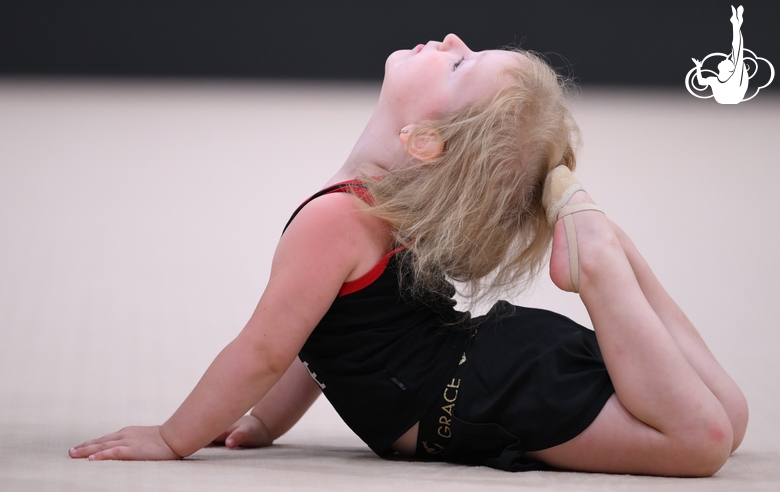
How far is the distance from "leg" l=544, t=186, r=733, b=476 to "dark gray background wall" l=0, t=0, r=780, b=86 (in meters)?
2.81

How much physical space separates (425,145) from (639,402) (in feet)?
1.20

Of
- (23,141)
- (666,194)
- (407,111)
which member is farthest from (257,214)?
(407,111)

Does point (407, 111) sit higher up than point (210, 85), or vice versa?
point (407, 111)

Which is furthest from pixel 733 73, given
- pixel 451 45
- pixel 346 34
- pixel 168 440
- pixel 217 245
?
pixel 168 440

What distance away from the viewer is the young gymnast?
819 mm

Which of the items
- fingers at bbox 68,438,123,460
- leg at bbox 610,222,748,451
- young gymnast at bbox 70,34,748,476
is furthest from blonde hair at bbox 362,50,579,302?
fingers at bbox 68,438,123,460

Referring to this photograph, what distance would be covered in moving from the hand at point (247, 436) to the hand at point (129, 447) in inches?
6.7

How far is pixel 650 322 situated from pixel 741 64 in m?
3.24

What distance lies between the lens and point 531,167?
3.10ft

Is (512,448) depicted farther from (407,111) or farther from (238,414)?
(407,111)

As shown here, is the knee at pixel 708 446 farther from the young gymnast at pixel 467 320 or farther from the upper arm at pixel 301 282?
the upper arm at pixel 301 282

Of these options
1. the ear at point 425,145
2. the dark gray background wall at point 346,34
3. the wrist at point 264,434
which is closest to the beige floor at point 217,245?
the wrist at point 264,434

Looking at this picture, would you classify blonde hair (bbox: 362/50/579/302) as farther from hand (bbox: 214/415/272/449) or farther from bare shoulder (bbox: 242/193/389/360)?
hand (bbox: 214/415/272/449)

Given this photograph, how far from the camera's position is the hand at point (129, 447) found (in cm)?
79
